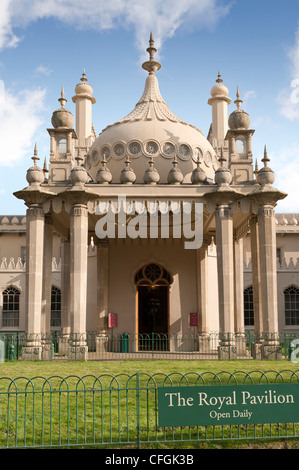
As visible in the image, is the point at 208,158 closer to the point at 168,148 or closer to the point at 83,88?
the point at 168,148

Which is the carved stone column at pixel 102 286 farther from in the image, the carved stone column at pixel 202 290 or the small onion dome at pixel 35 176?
the small onion dome at pixel 35 176

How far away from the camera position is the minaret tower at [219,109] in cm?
3684

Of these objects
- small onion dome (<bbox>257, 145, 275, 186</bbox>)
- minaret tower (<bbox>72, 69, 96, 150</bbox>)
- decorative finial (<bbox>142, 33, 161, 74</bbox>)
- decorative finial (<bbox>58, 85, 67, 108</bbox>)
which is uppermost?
minaret tower (<bbox>72, 69, 96, 150</bbox>)

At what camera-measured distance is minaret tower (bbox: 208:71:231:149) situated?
36844 millimetres

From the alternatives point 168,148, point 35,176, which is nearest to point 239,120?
point 168,148

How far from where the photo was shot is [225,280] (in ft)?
61.9

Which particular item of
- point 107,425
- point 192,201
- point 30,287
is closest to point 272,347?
point 192,201

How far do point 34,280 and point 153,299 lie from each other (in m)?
7.66

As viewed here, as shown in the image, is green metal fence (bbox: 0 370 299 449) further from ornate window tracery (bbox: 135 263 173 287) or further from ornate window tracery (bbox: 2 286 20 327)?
ornate window tracery (bbox: 2 286 20 327)

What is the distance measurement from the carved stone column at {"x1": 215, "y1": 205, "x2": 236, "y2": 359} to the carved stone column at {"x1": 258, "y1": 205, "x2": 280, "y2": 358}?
126 cm

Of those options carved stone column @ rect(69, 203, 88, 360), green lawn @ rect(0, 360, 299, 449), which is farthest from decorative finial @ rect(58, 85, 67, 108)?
green lawn @ rect(0, 360, 299, 449)

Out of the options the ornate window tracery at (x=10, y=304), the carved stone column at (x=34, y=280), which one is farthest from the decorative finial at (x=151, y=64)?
the ornate window tracery at (x=10, y=304)

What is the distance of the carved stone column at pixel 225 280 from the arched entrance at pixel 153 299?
6122mm

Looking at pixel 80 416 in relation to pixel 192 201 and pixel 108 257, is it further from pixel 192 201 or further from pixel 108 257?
pixel 108 257
